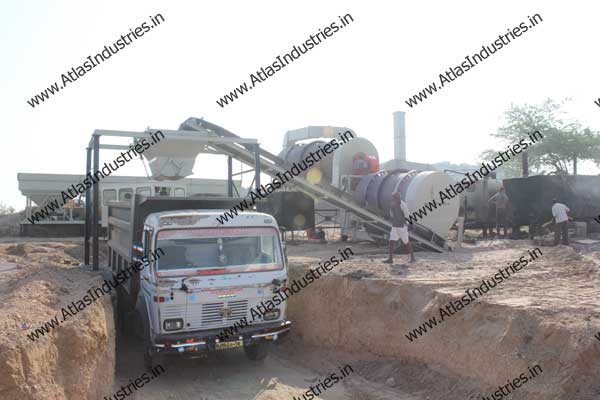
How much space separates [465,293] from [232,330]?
3.55 meters

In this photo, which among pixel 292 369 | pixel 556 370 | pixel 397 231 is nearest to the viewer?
pixel 556 370

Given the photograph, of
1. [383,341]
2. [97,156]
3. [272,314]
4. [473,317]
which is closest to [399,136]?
[97,156]

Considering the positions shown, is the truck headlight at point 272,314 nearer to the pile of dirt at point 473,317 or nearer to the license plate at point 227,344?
the license plate at point 227,344

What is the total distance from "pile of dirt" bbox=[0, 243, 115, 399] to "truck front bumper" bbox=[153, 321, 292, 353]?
0.71 m

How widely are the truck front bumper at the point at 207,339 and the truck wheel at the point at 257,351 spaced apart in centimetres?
55

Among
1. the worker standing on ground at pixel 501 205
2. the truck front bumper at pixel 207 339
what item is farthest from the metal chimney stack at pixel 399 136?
the truck front bumper at pixel 207 339

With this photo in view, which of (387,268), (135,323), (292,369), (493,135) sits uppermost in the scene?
(493,135)

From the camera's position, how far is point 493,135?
36.8m

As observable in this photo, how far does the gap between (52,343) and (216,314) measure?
8.26ft

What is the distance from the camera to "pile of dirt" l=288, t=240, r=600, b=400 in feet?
19.5

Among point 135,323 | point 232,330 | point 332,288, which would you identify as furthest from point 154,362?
point 332,288

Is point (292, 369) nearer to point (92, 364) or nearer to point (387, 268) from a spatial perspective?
point (387, 268)

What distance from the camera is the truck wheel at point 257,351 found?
8.29 metres

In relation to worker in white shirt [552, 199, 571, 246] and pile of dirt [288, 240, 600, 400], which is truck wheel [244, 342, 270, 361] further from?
worker in white shirt [552, 199, 571, 246]
